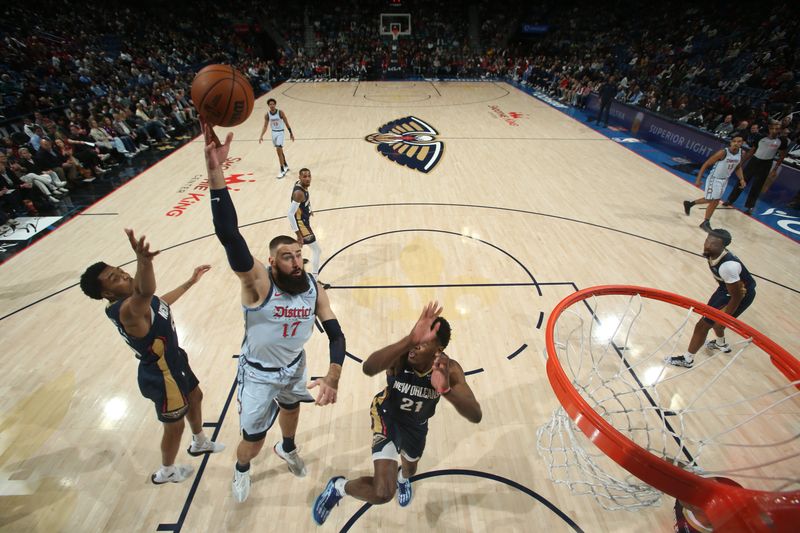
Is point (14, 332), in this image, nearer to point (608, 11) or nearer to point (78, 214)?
point (78, 214)

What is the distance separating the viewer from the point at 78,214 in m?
8.02

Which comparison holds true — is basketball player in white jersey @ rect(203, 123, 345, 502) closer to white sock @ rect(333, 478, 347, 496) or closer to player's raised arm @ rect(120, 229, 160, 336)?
player's raised arm @ rect(120, 229, 160, 336)

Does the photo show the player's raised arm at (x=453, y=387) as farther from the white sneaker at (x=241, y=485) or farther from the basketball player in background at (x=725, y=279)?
the basketball player in background at (x=725, y=279)

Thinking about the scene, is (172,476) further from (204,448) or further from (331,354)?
(331,354)

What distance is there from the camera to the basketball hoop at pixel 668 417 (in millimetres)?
1938

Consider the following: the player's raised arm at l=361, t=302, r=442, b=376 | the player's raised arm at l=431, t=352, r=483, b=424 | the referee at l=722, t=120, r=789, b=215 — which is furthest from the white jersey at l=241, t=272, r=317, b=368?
the referee at l=722, t=120, r=789, b=215

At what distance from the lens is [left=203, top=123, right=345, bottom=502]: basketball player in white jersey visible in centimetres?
224

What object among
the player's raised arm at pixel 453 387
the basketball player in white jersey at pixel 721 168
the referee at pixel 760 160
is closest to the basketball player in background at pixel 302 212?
the player's raised arm at pixel 453 387

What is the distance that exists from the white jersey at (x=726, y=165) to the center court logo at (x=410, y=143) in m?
5.87

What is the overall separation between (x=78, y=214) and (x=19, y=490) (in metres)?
6.37

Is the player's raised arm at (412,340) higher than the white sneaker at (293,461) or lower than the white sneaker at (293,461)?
higher

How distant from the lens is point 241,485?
3.23 metres

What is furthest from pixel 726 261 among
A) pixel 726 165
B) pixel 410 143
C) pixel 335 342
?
pixel 410 143

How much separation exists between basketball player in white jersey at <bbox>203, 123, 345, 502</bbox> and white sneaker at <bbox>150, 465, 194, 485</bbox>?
646 millimetres
